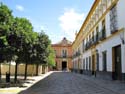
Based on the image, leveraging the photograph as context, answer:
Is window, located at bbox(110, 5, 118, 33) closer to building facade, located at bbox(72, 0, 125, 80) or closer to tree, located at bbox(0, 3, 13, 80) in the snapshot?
building facade, located at bbox(72, 0, 125, 80)

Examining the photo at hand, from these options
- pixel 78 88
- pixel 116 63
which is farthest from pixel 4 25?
pixel 116 63

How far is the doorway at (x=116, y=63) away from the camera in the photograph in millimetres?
24761

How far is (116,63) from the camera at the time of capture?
25969 mm

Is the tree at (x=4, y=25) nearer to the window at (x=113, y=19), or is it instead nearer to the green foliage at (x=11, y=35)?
the green foliage at (x=11, y=35)

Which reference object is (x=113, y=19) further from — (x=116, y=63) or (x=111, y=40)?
(x=116, y=63)

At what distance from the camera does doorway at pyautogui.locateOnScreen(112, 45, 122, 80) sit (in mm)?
24761

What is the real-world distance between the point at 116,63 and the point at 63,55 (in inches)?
2608

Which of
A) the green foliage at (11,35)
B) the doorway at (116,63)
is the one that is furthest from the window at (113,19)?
the green foliage at (11,35)

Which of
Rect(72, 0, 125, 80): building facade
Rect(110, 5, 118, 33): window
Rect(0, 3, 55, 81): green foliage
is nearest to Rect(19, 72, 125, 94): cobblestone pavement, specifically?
Rect(72, 0, 125, 80): building facade

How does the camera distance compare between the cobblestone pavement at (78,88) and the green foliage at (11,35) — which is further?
the green foliage at (11,35)

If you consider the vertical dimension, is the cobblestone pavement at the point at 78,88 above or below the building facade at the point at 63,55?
below

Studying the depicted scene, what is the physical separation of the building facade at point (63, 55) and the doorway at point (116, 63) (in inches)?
2521

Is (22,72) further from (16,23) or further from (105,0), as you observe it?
(16,23)

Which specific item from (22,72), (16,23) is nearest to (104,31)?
(16,23)
